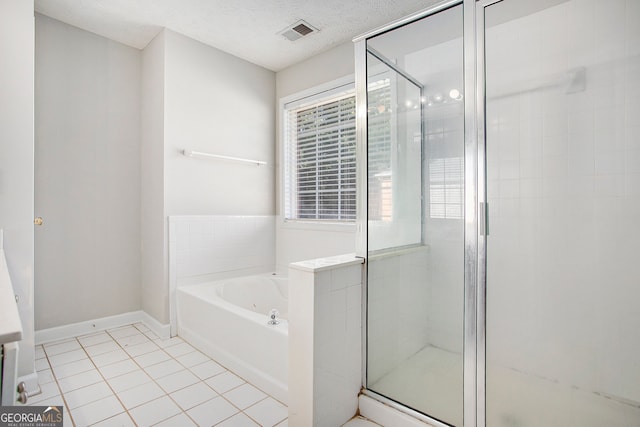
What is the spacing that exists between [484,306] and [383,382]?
2.14 feet

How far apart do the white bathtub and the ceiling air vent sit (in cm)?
208

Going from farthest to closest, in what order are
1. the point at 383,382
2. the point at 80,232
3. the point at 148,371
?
1. the point at 80,232
2. the point at 148,371
3. the point at 383,382

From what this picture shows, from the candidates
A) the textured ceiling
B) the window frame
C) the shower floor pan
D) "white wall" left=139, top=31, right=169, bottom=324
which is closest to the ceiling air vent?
the textured ceiling

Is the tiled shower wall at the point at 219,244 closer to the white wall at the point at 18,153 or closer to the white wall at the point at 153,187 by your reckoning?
the white wall at the point at 153,187

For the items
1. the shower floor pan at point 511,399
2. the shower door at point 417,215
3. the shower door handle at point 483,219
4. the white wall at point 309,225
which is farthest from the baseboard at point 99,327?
the shower door handle at point 483,219

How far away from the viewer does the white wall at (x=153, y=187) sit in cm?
264

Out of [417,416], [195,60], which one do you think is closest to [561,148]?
[417,416]

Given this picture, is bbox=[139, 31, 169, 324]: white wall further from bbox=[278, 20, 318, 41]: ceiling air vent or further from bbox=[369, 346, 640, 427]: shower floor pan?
bbox=[369, 346, 640, 427]: shower floor pan

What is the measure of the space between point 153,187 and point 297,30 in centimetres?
173

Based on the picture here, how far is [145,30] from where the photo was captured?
2660 millimetres

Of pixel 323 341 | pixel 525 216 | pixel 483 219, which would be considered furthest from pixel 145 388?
pixel 525 216

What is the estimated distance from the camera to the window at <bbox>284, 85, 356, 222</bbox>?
9.40 feet

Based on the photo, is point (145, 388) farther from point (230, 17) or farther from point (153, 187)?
point (230, 17)

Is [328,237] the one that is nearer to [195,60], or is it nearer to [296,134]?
[296,134]
